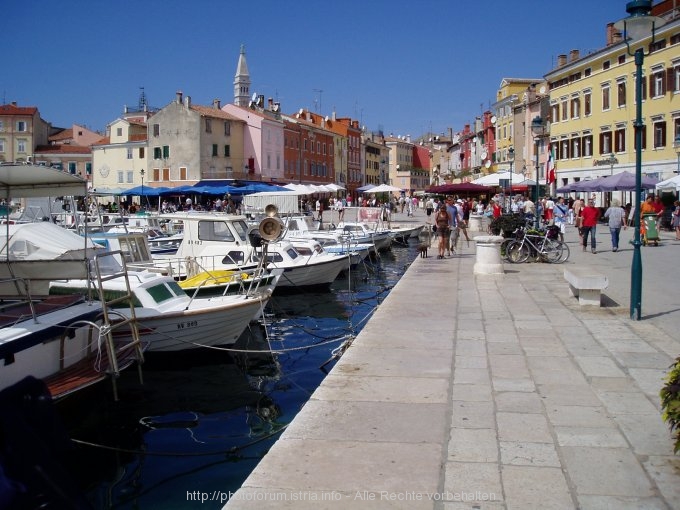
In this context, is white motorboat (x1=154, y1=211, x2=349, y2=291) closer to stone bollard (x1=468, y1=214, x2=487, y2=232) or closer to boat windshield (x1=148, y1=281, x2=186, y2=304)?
boat windshield (x1=148, y1=281, x2=186, y2=304)

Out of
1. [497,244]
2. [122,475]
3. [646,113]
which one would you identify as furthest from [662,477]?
[646,113]

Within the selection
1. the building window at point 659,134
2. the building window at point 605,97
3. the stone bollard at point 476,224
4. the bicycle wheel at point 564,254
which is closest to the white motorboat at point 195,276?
the bicycle wheel at point 564,254

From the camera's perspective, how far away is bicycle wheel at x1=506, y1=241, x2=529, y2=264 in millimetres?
20297

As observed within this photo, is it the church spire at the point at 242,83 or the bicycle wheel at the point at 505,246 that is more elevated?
the church spire at the point at 242,83

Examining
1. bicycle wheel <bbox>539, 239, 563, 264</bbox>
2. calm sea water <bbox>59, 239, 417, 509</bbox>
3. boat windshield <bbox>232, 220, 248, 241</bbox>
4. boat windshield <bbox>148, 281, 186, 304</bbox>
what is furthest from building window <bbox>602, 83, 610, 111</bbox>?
boat windshield <bbox>148, 281, 186, 304</bbox>

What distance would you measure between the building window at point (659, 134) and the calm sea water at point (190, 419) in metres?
32.0

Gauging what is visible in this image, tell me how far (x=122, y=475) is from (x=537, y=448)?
4500 millimetres

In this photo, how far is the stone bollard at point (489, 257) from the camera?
1792 centimetres

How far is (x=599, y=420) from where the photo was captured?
6.28 m

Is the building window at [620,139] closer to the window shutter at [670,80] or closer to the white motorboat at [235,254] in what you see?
the window shutter at [670,80]

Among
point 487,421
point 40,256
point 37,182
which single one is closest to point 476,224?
point 40,256

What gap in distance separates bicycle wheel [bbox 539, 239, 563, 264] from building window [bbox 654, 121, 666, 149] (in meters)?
24.1

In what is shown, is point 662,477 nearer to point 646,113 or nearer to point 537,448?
point 537,448

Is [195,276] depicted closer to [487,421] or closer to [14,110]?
[487,421]
